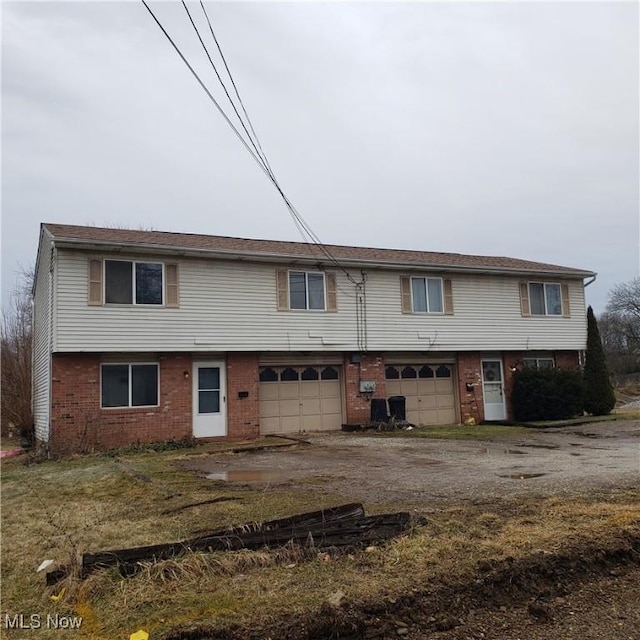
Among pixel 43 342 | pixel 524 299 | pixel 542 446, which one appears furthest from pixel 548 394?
pixel 43 342

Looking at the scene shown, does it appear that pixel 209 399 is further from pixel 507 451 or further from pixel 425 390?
pixel 507 451

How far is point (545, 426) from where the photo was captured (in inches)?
722

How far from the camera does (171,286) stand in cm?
1655

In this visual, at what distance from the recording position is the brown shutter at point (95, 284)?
1534 centimetres

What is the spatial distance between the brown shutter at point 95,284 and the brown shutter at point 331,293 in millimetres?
6653

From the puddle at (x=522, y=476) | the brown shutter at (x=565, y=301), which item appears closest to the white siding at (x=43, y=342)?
the puddle at (x=522, y=476)

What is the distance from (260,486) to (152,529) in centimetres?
258

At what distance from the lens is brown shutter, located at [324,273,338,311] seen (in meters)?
18.7

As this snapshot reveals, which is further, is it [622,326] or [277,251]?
[622,326]

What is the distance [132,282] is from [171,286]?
1.05 metres

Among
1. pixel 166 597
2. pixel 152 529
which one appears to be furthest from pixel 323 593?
pixel 152 529

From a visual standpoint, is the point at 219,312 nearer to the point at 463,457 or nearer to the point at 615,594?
the point at 463,457

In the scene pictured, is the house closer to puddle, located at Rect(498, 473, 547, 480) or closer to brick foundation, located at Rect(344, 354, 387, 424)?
brick foundation, located at Rect(344, 354, 387, 424)

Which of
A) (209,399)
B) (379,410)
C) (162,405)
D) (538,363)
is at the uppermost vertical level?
(538,363)
